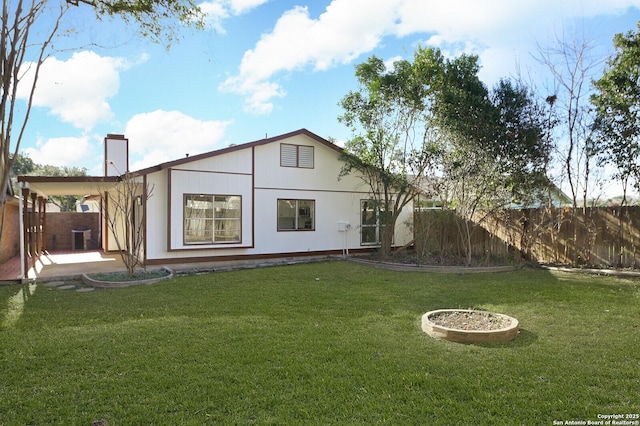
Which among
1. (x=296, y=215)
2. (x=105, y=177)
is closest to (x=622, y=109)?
(x=296, y=215)

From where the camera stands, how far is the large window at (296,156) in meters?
13.2

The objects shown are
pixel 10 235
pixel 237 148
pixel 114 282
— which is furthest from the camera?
pixel 10 235

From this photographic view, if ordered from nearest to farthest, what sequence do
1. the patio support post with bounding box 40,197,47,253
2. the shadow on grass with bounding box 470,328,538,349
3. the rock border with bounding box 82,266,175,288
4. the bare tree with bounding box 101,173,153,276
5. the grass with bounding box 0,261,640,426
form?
the grass with bounding box 0,261,640,426, the shadow on grass with bounding box 470,328,538,349, the rock border with bounding box 82,266,175,288, the bare tree with bounding box 101,173,153,276, the patio support post with bounding box 40,197,47,253

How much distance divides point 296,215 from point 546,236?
7.64 metres

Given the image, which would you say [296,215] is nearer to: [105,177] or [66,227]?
[105,177]

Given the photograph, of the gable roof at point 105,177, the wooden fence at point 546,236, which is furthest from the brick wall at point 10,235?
the wooden fence at point 546,236

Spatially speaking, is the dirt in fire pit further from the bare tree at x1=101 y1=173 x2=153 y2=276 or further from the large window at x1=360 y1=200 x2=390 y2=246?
the large window at x1=360 y1=200 x2=390 y2=246

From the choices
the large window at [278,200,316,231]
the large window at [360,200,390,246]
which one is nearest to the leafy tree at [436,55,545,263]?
the large window at [360,200,390,246]

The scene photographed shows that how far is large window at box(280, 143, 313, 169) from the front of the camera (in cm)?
1318

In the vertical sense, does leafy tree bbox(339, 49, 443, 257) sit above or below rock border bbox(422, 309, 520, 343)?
above

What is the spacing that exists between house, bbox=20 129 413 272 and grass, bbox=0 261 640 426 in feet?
13.0

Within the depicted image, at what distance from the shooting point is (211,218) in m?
11.8

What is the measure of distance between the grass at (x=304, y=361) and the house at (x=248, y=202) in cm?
396

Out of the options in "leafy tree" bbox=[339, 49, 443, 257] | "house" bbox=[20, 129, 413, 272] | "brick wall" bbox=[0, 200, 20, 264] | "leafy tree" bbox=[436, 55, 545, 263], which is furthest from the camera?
"brick wall" bbox=[0, 200, 20, 264]
